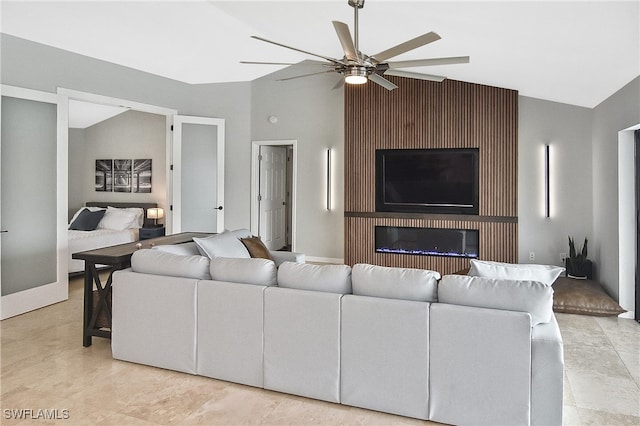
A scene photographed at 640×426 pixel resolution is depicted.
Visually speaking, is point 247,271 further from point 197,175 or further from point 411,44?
point 197,175

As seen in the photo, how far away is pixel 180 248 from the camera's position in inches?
144

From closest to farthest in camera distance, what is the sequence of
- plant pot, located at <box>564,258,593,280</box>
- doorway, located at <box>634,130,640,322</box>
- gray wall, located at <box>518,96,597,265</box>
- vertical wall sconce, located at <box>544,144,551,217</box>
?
doorway, located at <box>634,130,640,322</box>
plant pot, located at <box>564,258,593,280</box>
gray wall, located at <box>518,96,597,265</box>
vertical wall sconce, located at <box>544,144,551,217</box>

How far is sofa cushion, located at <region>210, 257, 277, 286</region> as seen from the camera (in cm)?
292

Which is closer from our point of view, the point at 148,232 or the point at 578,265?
the point at 578,265

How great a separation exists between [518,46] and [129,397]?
408 centimetres

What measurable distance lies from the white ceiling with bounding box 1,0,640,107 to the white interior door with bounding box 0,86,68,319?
0.79 meters

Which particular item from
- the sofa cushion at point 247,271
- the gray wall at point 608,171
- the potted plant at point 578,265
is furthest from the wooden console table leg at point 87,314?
the potted plant at point 578,265

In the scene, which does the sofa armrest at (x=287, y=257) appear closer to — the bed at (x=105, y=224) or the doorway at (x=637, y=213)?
the bed at (x=105, y=224)

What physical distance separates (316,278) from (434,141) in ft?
13.8

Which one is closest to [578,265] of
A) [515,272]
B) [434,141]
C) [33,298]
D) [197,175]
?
[434,141]

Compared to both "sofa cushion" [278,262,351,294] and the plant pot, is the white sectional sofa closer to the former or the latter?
"sofa cushion" [278,262,351,294]

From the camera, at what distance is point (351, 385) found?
2.60 meters

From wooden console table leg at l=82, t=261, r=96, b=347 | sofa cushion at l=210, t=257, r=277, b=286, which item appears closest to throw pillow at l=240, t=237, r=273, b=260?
sofa cushion at l=210, t=257, r=277, b=286

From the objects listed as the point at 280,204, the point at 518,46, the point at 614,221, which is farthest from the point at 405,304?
the point at 280,204
